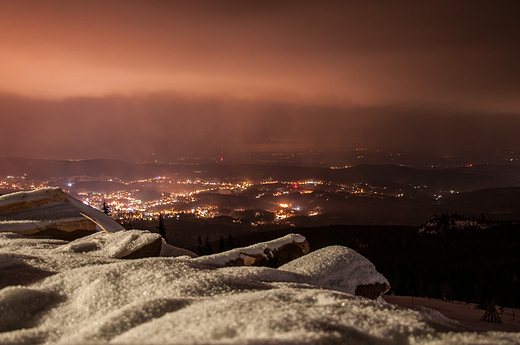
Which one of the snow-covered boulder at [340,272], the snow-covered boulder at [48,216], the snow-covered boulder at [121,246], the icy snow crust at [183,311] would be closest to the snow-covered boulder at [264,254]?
Answer: the snow-covered boulder at [340,272]

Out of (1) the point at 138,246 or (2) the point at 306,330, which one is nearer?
(2) the point at 306,330

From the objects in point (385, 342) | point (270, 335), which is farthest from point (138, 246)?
point (385, 342)

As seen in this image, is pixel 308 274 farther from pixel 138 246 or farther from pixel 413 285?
pixel 413 285

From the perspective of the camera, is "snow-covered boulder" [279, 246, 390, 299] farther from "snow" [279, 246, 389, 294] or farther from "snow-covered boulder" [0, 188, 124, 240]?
"snow-covered boulder" [0, 188, 124, 240]

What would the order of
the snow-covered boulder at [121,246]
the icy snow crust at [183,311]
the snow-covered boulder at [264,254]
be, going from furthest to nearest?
the snow-covered boulder at [264,254] < the snow-covered boulder at [121,246] < the icy snow crust at [183,311]

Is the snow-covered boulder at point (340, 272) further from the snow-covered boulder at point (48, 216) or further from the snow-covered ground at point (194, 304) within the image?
the snow-covered boulder at point (48, 216)

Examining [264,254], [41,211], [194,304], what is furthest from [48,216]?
[194,304]

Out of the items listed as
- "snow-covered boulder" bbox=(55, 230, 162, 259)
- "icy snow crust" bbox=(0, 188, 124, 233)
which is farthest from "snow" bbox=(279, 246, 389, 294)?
"icy snow crust" bbox=(0, 188, 124, 233)
